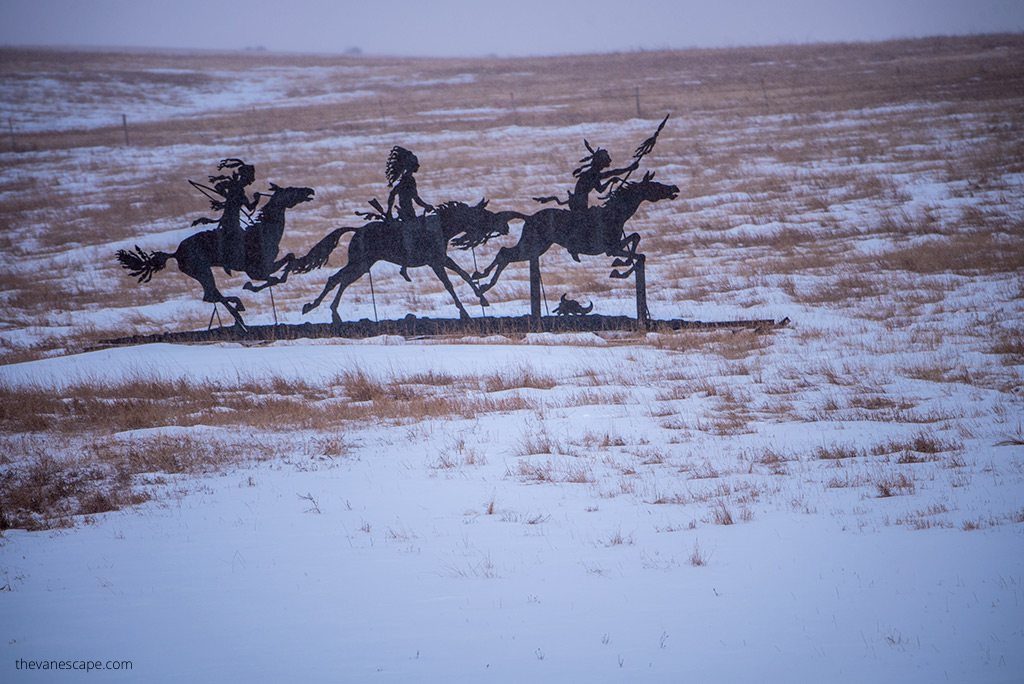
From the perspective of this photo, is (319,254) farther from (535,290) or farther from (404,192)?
(535,290)

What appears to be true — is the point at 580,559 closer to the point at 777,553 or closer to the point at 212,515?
the point at 777,553

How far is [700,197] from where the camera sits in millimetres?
25344

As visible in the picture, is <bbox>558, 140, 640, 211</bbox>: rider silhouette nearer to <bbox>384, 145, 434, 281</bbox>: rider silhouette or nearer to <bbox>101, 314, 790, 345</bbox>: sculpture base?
<bbox>101, 314, 790, 345</bbox>: sculpture base

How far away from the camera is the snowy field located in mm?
4312

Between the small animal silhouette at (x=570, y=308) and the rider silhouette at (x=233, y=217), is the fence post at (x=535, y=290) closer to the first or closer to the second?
the small animal silhouette at (x=570, y=308)

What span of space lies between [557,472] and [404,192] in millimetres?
7251

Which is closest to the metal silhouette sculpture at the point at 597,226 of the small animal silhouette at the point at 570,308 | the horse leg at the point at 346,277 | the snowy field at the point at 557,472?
the small animal silhouette at the point at 570,308

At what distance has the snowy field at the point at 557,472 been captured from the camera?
4.31 m

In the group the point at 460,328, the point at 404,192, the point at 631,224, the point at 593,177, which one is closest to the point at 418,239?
the point at 404,192

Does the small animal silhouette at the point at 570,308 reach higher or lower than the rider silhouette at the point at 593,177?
lower

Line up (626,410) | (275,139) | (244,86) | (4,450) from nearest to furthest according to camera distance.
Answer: (4,450)
(626,410)
(275,139)
(244,86)

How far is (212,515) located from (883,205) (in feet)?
68.6

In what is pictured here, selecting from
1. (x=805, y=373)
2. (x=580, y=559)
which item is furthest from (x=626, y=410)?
(x=580, y=559)

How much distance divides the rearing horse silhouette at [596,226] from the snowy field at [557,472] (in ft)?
5.69
